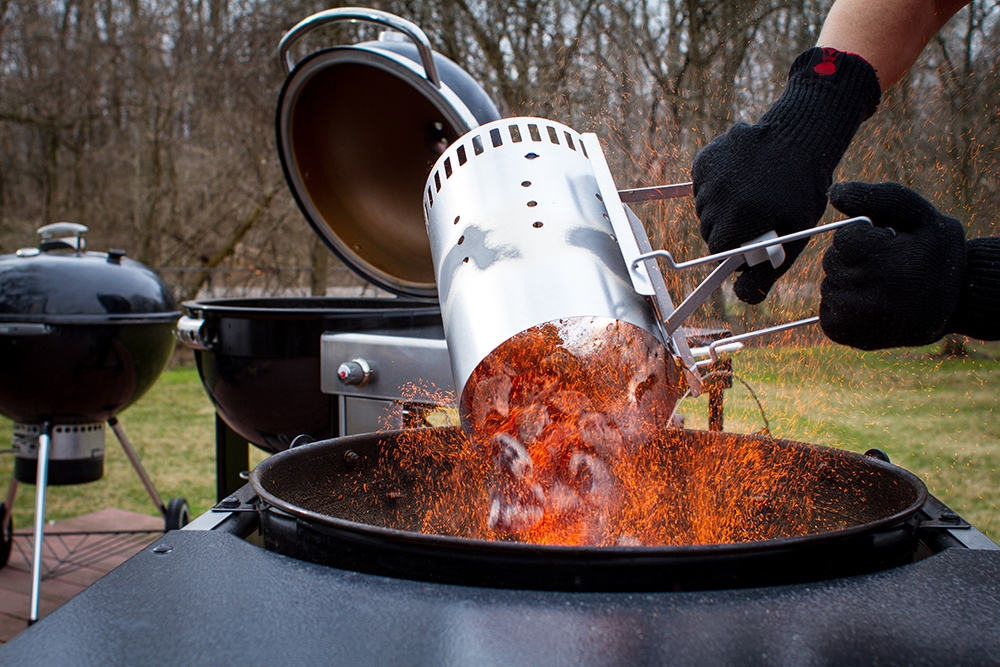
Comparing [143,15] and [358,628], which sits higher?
[143,15]

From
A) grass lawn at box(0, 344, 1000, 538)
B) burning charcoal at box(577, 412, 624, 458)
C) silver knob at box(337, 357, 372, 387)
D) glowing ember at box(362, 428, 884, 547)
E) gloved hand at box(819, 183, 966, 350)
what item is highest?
gloved hand at box(819, 183, 966, 350)

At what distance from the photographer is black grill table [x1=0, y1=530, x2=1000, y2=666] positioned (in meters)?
0.54

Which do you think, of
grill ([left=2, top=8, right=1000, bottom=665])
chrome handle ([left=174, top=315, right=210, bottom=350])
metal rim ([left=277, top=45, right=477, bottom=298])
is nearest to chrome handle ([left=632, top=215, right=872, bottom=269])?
grill ([left=2, top=8, right=1000, bottom=665])

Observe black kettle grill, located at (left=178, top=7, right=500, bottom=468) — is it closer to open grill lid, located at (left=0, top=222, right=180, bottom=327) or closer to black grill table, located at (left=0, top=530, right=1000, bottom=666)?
open grill lid, located at (left=0, top=222, right=180, bottom=327)

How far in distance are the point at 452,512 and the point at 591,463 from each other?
34 centimetres

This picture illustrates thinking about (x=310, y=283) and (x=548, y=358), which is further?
(x=310, y=283)

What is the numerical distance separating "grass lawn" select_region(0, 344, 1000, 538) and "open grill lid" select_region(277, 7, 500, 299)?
1.83 m

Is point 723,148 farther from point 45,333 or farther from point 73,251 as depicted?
point 73,251

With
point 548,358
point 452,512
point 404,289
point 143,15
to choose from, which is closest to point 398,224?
point 404,289

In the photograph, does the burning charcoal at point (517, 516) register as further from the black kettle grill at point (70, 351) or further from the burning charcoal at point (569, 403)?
the black kettle grill at point (70, 351)

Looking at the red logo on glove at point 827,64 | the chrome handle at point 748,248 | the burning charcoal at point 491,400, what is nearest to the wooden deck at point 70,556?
the burning charcoal at point 491,400

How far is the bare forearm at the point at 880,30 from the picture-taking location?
105 cm

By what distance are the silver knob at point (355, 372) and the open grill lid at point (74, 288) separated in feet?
3.72

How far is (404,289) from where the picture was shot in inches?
72.2
